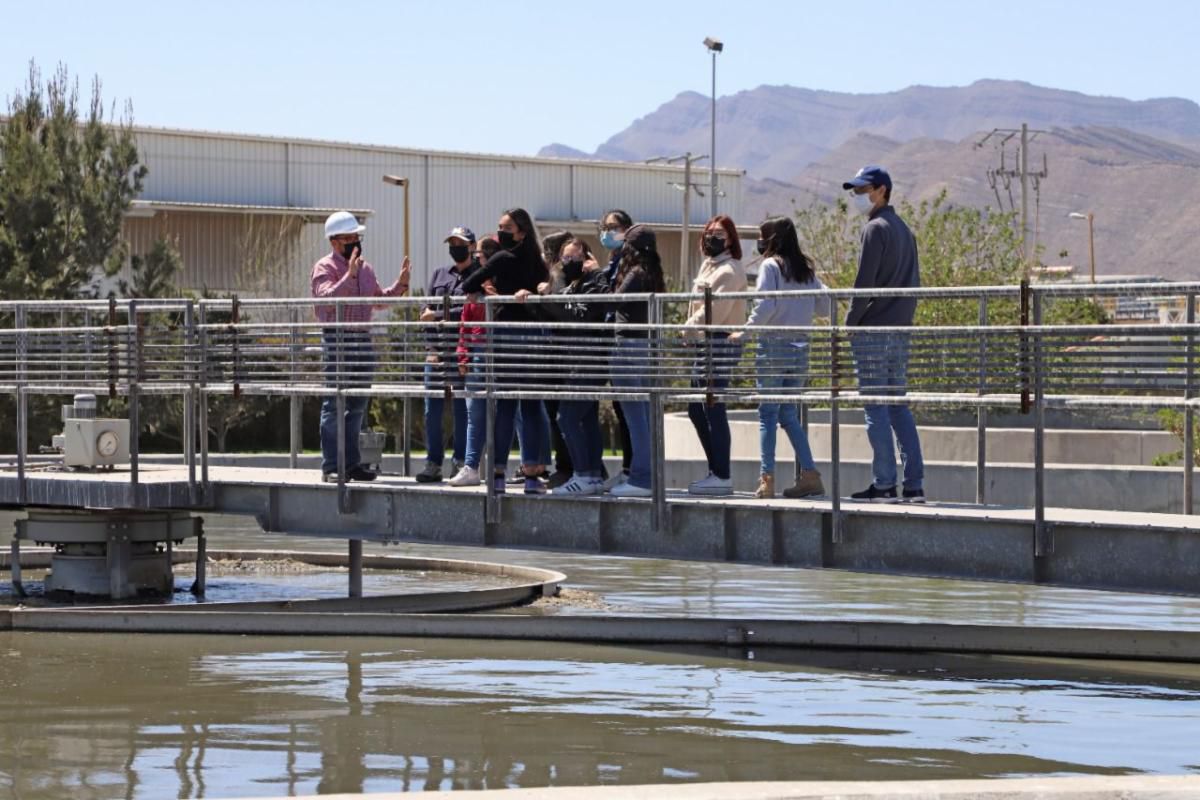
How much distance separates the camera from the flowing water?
11.4 meters

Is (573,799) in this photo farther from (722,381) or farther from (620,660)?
(620,660)

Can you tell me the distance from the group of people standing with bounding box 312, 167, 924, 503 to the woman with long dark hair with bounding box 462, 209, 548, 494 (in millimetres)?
10

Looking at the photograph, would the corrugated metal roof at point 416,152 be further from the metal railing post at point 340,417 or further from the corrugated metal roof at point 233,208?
the metal railing post at point 340,417

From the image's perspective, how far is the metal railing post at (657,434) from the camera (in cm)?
1358

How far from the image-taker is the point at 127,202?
1642 inches

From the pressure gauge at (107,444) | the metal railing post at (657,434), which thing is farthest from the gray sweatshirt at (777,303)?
the pressure gauge at (107,444)

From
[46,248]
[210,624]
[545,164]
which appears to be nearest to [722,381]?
[210,624]

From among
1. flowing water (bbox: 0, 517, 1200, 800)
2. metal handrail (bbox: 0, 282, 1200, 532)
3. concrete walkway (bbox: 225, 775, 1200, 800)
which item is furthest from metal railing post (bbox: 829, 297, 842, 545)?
concrete walkway (bbox: 225, 775, 1200, 800)

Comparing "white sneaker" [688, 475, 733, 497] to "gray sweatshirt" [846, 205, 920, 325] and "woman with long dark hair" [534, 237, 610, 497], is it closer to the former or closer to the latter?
"woman with long dark hair" [534, 237, 610, 497]

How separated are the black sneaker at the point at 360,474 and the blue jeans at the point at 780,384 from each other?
3.32 meters

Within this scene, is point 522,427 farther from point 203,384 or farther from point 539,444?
point 203,384

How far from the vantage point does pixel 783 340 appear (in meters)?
13.4

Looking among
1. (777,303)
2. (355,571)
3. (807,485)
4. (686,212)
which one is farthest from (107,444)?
(686,212)

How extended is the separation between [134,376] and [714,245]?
500 centimetres
